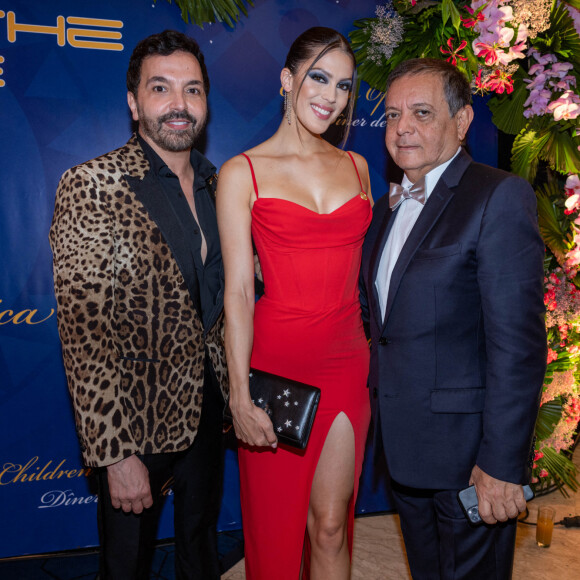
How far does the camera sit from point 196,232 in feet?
7.57

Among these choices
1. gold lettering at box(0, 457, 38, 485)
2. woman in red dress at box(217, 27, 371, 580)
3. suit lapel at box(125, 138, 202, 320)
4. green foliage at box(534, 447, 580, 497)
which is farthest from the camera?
green foliage at box(534, 447, 580, 497)

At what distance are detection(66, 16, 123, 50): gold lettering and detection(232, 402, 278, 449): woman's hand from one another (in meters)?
2.45

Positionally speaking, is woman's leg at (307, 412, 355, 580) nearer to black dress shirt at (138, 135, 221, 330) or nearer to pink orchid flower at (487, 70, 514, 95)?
black dress shirt at (138, 135, 221, 330)

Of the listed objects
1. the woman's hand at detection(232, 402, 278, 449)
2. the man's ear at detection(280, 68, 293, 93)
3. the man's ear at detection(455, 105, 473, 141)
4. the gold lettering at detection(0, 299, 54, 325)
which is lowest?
the woman's hand at detection(232, 402, 278, 449)

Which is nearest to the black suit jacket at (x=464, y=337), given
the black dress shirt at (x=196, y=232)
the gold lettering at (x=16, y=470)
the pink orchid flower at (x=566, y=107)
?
the black dress shirt at (x=196, y=232)

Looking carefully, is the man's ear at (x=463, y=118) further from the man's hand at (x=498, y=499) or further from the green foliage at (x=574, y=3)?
the green foliage at (x=574, y=3)

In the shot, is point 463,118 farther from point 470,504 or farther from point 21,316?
point 21,316

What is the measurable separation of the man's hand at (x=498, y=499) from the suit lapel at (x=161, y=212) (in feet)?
4.16

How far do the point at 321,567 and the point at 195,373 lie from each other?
99 centimetres

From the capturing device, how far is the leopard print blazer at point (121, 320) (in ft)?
6.63

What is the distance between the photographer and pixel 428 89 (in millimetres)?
2109

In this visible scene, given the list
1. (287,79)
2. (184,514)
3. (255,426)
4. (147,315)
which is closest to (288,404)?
(255,426)

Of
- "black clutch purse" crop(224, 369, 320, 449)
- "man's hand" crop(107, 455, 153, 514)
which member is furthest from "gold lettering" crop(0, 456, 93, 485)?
"black clutch purse" crop(224, 369, 320, 449)

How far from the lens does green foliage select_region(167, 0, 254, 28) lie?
344cm
